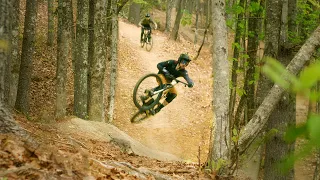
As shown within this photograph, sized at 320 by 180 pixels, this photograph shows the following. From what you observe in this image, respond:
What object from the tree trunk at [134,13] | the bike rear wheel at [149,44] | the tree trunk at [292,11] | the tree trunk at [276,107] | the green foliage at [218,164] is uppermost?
the tree trunk at [134,13]

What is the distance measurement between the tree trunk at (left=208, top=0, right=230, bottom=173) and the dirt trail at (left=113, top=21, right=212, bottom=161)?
5536mm

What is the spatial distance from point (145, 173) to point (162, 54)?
2205 cm

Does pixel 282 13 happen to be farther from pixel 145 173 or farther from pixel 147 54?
pixel 147 54

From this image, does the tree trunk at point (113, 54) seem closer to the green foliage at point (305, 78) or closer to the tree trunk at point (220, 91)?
the tree trunk at point (220, 91)

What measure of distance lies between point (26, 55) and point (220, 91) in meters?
8.52

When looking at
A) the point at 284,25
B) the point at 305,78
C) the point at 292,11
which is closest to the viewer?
the point at 305,78

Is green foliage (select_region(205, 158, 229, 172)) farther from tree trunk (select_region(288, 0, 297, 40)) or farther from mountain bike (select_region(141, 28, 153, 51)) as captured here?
mountain bike (select_region(141, 28, 153, 51))

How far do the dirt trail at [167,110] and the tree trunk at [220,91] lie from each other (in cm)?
554

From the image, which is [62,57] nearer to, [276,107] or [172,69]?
[172,69]

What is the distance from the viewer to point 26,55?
12.0 metres

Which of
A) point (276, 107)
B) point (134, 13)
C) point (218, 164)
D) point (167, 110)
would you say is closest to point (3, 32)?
point (218, 164)

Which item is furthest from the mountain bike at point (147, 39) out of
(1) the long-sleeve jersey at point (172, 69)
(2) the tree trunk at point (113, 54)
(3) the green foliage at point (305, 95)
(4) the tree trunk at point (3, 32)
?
(3) the green foliage at point (305, 95)

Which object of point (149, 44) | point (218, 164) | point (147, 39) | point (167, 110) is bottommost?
point (218, 164)

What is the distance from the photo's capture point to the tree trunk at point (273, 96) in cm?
506
